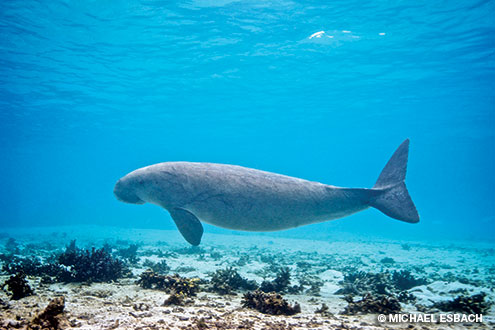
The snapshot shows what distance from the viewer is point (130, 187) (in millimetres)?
7016

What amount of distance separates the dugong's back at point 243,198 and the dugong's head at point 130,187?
523 mm

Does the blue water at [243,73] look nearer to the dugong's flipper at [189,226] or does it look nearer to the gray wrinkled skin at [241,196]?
the gray wrinkled skin at [241,196]

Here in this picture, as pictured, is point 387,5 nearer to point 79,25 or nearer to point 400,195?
point 400,195

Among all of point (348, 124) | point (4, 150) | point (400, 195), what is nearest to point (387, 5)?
point (400, 195)

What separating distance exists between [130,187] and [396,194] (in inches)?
245

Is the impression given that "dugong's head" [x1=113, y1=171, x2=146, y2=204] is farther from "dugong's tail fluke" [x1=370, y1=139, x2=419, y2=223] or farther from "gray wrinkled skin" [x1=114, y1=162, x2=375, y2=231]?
"dugong's tail fluke" [x1=370, y1=139, x2=419, y2=223]

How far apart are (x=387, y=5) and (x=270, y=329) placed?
70.6ft

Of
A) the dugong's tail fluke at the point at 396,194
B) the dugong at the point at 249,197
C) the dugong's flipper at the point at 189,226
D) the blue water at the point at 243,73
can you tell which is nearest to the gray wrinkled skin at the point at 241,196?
the dugong at the point at 249,197

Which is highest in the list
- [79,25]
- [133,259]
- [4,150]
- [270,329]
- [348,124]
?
[348,124]

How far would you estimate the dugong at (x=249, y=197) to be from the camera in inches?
256

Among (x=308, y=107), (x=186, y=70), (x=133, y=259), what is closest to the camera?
(x=133, y=259)

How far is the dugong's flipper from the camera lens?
20.9 feet

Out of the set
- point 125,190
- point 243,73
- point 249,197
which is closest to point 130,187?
point 125,190

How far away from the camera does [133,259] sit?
34.9 ft
